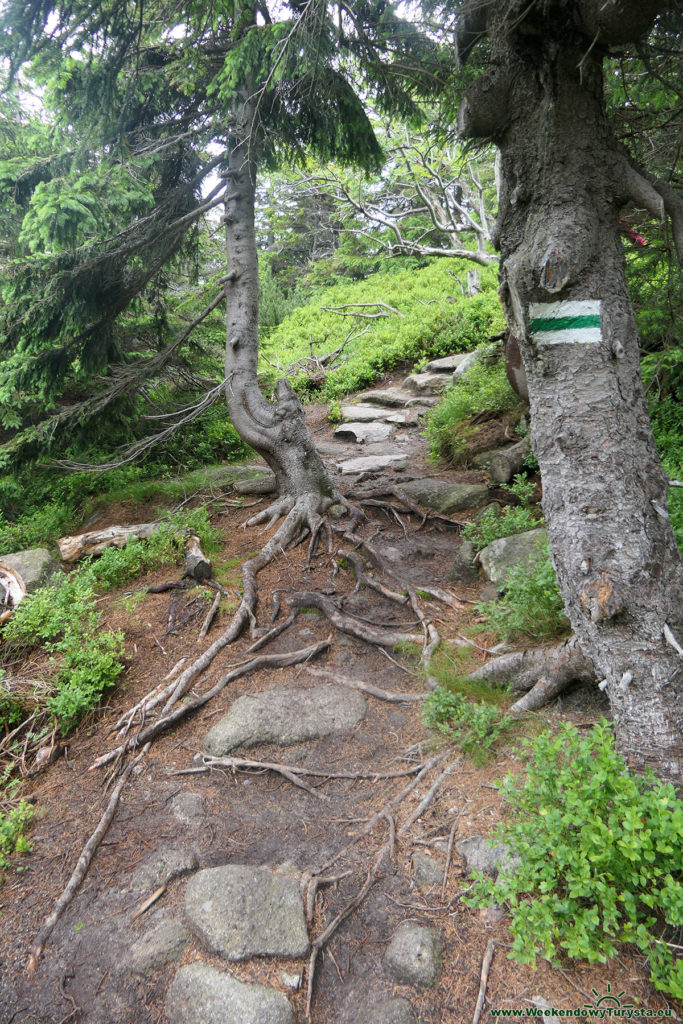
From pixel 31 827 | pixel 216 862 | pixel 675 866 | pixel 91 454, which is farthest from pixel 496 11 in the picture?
pixel 91 454

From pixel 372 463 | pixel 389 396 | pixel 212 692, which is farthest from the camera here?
pixel 389 396

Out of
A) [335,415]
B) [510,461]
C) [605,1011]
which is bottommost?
[605,1011]

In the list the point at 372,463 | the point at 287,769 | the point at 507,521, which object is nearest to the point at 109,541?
the point at 287,769

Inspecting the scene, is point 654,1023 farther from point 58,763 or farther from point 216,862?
point 58,763

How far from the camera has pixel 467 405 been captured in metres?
9.45

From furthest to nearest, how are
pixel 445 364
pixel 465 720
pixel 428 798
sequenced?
pixel 445 364 → pixel 465 720 → pixel 428 798

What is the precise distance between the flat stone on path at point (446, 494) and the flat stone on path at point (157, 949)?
17.9ft

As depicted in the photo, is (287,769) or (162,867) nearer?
(162,867)

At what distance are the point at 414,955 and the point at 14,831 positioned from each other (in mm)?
2599

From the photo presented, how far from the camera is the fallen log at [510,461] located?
22.7ft

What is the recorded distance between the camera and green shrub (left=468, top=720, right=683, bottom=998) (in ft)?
6.80

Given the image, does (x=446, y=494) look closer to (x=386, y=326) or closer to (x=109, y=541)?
(x=109, y=541)

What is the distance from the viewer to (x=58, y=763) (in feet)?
13.2

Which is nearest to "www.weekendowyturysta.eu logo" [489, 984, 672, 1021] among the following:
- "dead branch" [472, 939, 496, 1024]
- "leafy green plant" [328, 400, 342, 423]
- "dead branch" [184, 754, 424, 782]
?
"dead branch" [472, 939, 496, 1024]
